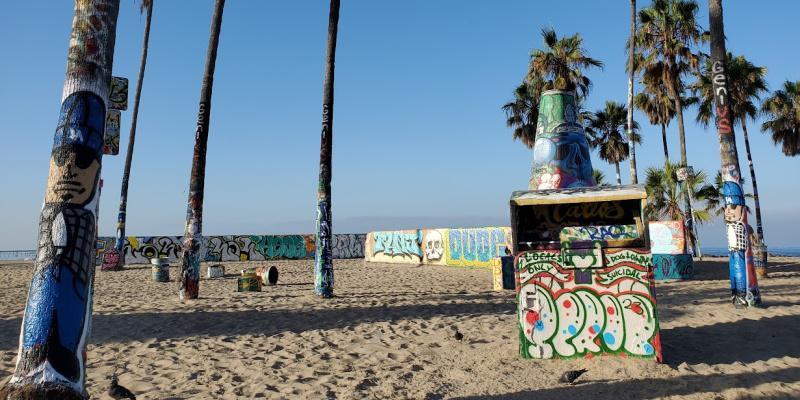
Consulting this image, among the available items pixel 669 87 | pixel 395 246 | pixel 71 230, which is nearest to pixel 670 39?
pixel 669 87

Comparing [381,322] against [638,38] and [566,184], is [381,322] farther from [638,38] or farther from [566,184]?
[638,38]

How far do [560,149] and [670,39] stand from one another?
53.0ft

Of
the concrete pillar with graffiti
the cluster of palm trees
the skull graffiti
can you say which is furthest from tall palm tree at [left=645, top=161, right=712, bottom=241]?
the concrete pillar with graffiti

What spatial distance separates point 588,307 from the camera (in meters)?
5.79

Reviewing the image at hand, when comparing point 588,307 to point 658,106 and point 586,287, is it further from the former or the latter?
point 658,106

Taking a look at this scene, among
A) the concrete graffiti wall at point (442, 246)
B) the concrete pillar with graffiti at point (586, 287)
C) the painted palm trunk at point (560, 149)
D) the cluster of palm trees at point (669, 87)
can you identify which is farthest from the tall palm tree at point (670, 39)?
the concrete pillar with graffiti at point (586, 287)

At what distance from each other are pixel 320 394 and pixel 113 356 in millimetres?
3386

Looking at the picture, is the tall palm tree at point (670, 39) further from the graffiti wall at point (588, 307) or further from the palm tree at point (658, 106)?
the graffiti wall at point (588, 307)

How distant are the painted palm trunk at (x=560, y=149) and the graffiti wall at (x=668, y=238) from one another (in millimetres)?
7074

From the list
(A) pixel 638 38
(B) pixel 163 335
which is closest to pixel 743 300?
(B) pixel 163 335

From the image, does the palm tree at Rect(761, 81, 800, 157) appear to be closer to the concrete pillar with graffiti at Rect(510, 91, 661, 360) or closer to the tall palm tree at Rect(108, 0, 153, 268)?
the concrete pillar with graffiti at Rect(510, 91, 661, 360)

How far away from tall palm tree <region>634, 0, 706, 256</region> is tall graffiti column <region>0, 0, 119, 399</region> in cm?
2350

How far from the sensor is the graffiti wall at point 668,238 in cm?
1562

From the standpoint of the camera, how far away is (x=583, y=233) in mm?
6043
